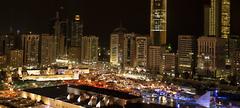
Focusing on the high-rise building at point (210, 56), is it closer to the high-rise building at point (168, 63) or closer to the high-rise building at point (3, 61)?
the high-rise building at point (168, 63)

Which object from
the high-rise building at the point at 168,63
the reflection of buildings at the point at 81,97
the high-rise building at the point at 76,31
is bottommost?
the reflection of buildings at the point at 81,97

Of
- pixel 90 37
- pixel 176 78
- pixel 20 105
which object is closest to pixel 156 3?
pixel 90 37

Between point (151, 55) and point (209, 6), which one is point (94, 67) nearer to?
point (151, 55)

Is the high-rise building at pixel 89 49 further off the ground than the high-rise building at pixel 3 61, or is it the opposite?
the high-rise building at pixel 89 49

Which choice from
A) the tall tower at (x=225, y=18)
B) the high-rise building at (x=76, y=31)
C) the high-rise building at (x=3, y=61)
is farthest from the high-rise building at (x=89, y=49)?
the tall tower at (x=225, y=18)

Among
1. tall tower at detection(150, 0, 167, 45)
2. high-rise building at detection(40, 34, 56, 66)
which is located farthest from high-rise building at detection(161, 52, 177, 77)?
high-rise building at detection(40, 34, 56, 66)

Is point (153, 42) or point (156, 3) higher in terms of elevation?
point (156, 3)
